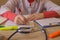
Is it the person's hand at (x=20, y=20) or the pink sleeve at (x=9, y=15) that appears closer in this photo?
the person's hand at (x=20, y=20)

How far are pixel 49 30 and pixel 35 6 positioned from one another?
1.98 feet

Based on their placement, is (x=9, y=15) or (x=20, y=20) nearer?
(x=20, y=20)

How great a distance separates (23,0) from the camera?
51.5 inches

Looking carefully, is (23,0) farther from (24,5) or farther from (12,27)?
(12,27)

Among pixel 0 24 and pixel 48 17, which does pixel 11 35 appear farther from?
pixel 48 17

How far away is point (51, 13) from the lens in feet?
3.42

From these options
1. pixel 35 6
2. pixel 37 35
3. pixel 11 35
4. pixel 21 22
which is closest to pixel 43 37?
pixel 37 35

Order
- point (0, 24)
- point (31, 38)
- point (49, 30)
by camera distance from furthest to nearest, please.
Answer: point (0, 24), point (49, 30), point (31, 38)

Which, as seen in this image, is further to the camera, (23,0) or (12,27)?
(23,0)

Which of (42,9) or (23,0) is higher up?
(23,0)

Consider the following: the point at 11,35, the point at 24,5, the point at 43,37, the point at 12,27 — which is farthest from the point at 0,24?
the point at 24,5

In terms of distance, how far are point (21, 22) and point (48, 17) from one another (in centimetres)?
25

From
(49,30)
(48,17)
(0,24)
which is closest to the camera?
(49,30)

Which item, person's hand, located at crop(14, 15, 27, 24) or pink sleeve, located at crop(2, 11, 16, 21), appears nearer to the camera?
person's hand, located at crop(14, 15, 27, 24)
